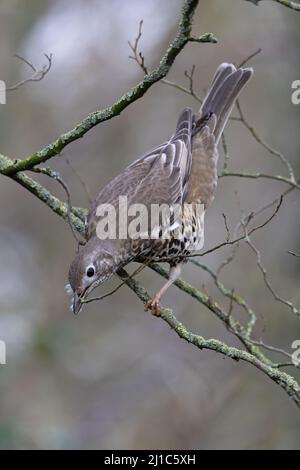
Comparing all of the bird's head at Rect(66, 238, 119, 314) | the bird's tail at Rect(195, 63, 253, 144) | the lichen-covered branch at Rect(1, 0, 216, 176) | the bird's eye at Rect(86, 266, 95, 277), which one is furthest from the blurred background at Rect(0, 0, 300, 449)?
the lichen-covered branch at Rect(1, 0, 216, 176)

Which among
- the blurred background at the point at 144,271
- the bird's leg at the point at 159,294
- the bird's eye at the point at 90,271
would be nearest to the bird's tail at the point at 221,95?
the blurred background at the point at 144,271

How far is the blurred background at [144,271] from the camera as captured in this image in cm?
831

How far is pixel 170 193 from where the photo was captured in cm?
577

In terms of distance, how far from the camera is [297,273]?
7.32 meters

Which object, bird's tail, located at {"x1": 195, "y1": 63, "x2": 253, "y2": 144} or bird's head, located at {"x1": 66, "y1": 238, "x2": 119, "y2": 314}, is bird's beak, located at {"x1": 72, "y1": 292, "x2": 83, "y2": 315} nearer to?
bird's head, located at {"x1": 66, "y1": 238, "x2": 119, "y2": 314}

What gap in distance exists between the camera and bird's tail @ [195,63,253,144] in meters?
6.57

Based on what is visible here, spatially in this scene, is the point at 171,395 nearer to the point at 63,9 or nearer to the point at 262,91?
the point at 262,91

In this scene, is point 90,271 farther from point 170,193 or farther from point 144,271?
point 144,271

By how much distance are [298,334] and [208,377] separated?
1764 mm

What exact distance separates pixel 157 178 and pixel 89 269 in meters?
1.30

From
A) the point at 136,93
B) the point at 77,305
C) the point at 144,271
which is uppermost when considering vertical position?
the point at 144,271

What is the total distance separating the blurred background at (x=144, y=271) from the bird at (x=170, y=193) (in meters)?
1.40

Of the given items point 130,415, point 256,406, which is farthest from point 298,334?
point 130,415

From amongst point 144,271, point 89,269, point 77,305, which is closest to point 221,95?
point 89,269
